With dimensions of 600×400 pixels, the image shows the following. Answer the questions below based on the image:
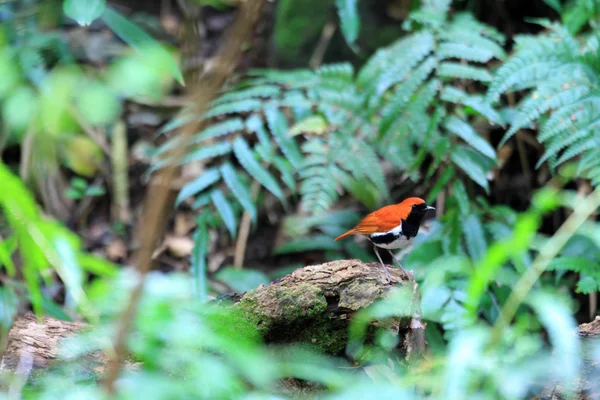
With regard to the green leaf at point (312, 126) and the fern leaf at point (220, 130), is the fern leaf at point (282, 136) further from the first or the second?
the fern leaf at point (220, 130)

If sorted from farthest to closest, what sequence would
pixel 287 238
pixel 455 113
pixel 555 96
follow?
pixel 287 238 < pixel 455 113 < pixel 555 96

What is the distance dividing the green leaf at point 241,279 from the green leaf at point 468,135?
149 cm

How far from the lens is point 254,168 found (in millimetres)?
3891

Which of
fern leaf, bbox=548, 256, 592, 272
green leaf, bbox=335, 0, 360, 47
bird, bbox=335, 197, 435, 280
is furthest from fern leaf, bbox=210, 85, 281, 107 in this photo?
fern leaf, bbox=548, 256, 592, 272

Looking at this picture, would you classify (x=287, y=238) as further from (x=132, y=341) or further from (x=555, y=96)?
(x=132, y=341)

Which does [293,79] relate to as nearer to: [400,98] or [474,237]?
[400,98]

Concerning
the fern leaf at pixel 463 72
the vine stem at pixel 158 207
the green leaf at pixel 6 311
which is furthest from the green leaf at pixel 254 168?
the vine stem at pixel 158 207

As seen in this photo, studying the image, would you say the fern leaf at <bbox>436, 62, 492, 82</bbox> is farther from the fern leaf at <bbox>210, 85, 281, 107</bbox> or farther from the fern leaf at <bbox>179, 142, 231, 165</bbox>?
the fern leaf at <bbox>179, 142, 231, 165</bbox>

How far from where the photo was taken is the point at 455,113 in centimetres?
391

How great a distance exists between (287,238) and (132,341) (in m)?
3.39

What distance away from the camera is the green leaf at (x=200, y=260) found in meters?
3.66

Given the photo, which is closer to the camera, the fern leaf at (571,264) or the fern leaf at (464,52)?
the fern leaf at (571,264)

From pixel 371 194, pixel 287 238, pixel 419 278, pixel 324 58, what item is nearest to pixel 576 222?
pixel 419 278

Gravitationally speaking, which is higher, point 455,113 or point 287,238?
point 455,113
